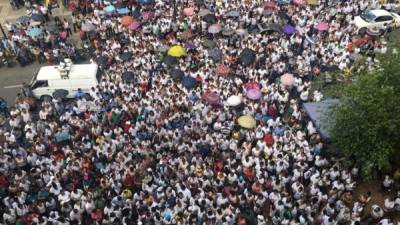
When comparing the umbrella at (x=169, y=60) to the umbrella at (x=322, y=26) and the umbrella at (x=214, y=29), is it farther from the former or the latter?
the umbrella at (x=322, y=26)

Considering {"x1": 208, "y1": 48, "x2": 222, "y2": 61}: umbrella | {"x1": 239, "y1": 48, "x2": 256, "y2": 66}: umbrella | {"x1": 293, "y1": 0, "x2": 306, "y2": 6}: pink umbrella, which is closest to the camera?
{"x1": 239, "y1": 48, "x2": 256, "y2": 66}: umbrella

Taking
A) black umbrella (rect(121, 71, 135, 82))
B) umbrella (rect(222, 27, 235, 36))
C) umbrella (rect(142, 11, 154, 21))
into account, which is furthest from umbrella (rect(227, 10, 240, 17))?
black umbrella (rect(121, 71, 135, 82))

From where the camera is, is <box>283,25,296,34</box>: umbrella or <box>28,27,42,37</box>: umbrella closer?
<box>283,25,296,34</box>: umbrella

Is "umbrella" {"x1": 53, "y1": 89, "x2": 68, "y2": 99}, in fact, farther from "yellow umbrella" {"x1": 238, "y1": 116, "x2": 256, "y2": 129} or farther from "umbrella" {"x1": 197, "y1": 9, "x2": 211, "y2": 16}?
"umbrella" {"x1": 197, "y1": 9, "x2": 211, "y2": 16}

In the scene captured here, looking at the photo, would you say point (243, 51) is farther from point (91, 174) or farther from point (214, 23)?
point (91, 174)

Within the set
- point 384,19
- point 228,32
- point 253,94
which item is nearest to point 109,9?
point 228,32

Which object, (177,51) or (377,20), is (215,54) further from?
(377,20)
